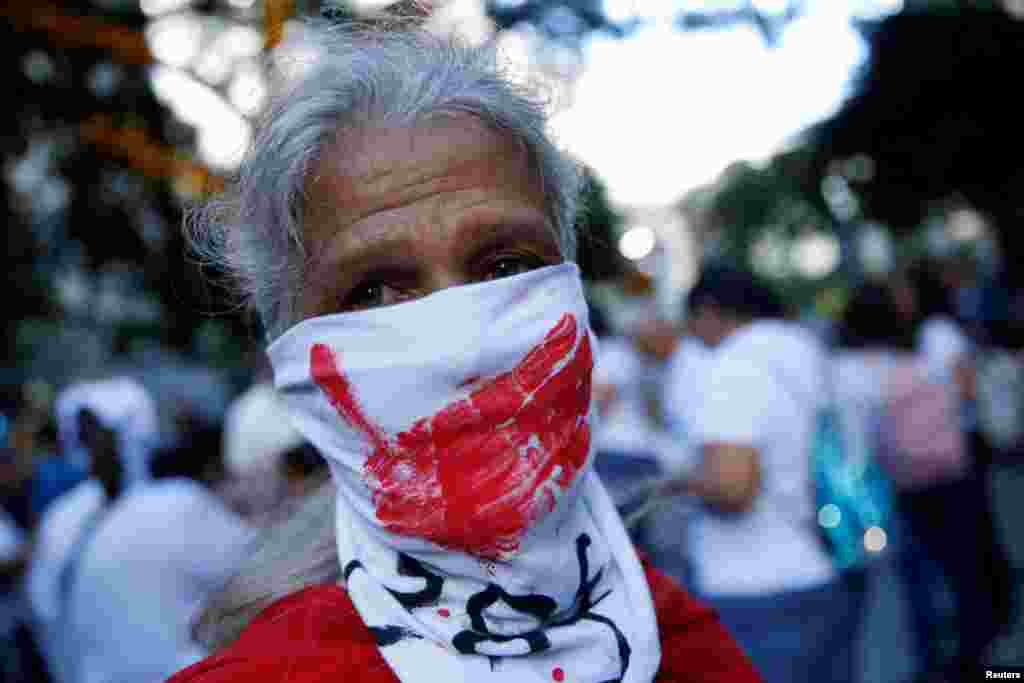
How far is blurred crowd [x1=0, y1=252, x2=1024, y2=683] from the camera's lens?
3.56 metres

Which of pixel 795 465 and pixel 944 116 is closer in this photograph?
pixel 795 465

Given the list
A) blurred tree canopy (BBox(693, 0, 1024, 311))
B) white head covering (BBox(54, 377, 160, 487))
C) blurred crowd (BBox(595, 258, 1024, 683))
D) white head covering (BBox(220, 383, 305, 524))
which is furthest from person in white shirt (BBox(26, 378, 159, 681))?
blurred tree canopy (BBox(693, 0, 1024, 311))

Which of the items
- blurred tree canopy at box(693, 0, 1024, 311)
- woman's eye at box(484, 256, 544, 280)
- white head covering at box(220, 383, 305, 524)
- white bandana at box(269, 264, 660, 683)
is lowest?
blurred tree canopy at box(693, 0, 1024, 311)

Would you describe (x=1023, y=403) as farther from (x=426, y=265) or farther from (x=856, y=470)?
(x=426, y=265)

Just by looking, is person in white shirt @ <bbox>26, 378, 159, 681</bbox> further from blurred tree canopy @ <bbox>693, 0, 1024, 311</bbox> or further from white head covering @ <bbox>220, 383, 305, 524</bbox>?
blurred tree canopy @ <bbox>693, 0, 1024, 311</bbox>

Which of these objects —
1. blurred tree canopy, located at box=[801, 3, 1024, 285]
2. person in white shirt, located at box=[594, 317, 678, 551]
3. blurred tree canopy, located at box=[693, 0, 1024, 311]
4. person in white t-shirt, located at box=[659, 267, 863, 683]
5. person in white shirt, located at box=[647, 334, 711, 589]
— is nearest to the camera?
person in white shirt, located at box=[647, 334, 711, 589]

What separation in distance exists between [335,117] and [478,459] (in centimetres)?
54

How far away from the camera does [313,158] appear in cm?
144

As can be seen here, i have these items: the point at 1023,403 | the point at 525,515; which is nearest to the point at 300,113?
the point at 525,515

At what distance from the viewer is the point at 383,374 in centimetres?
132

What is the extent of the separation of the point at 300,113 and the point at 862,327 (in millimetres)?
4786

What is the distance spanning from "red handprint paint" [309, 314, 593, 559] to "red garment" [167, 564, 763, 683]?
16cm

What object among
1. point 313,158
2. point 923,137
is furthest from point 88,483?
point 923,137

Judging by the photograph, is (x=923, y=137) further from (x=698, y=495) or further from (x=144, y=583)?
(x=144, y=583)
